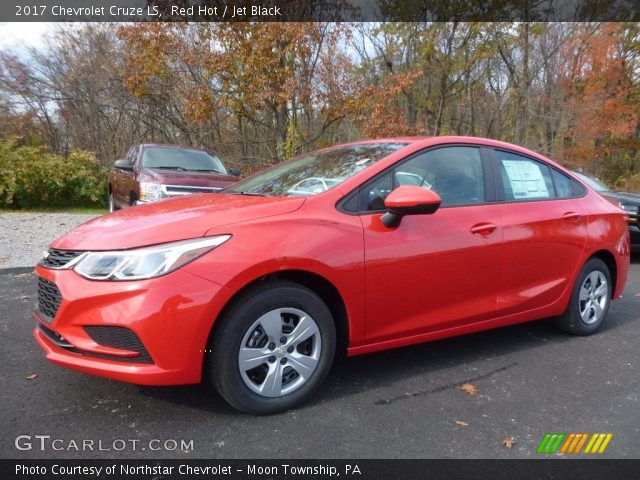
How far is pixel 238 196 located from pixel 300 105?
11.1 metres

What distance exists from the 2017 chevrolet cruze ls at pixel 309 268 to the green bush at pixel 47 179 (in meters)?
11.0

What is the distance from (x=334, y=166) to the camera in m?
3.51

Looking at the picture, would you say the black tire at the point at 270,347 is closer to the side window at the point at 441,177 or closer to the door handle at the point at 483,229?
the side window at the point at 441,177

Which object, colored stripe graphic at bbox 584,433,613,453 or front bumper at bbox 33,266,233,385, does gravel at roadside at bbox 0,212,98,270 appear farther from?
colored stripe graphic at bbox 584,433,613,453

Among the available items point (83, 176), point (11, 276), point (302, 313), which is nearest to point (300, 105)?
point (83, 176)

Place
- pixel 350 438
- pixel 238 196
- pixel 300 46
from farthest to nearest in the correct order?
pixel 300 46 < pixel 238 196 < pixel 350 438

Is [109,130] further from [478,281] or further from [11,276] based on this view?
[478,281]

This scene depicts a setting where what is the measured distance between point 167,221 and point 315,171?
1.25m

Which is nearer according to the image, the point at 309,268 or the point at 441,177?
the point at 309,268

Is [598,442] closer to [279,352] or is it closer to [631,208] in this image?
[279,352]

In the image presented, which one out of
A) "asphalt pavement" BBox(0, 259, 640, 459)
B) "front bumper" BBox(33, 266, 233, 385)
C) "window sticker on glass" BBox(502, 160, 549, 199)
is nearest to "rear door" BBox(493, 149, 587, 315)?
"window sticker on glass" BBox(502, 160, 549, 199)

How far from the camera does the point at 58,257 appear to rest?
2.71 m

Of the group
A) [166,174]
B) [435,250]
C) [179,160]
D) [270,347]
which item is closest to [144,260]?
[270,347]

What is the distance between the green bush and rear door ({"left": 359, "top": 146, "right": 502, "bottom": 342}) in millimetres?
11990
